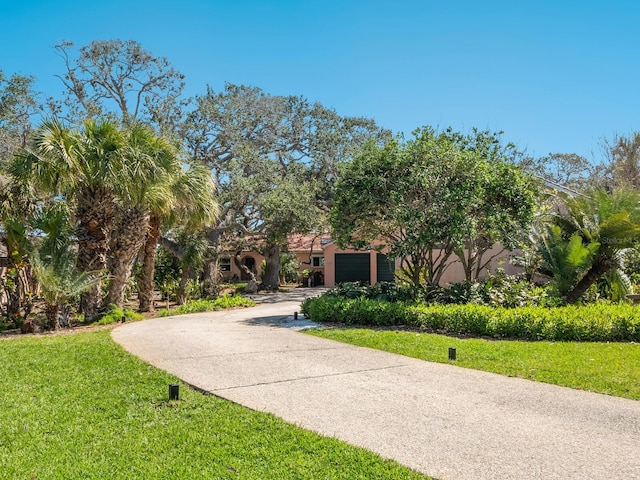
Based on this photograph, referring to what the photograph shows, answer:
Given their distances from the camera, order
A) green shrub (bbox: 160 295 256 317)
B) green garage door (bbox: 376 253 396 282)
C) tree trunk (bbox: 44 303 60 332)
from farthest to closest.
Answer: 1. green garage door (bbox: 376 253 396 282)
2. green shrub (bbox: 160 295 256 317)
3. tree trunk (bbox: 44 303 60 332)

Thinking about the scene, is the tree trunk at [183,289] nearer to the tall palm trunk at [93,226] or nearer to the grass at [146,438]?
the tall palm trunk at [93,226]

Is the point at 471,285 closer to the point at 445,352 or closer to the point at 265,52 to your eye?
the point at 445,352

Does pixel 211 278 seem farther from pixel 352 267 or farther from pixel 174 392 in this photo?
pixel 174 392

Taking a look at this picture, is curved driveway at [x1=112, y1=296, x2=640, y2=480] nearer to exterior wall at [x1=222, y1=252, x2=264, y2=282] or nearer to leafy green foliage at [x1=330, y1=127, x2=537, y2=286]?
leafy green foliage at [x1=330, y1=127, x2=537, y2=286]

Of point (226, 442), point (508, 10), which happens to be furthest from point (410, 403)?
point (508, 10)

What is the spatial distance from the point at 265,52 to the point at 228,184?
30.8 ft

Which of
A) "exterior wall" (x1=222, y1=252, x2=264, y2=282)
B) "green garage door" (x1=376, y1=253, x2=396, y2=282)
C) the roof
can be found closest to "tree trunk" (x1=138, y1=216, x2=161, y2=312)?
"green garage door" (x1=376, y1=253, x2=396, y2=282)

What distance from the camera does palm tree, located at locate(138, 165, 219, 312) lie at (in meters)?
15.2

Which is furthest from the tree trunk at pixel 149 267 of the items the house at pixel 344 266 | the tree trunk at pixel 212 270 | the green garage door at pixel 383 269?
the green garage door at pixel 383 269

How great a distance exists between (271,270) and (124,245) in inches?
589

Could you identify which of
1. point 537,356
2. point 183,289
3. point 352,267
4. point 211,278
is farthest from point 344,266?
point 537,356

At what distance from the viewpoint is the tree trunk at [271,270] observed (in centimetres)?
2823

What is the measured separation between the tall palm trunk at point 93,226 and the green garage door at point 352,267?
665 inches

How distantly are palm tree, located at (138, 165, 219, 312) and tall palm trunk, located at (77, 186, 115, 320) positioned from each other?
1.94 meters
